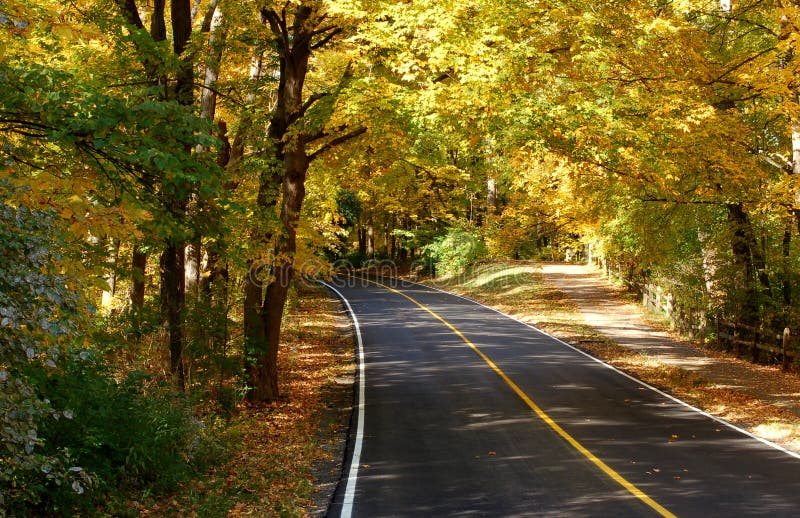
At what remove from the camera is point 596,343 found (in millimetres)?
25484

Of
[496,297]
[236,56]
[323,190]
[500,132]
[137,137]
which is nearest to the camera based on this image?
[137,137]

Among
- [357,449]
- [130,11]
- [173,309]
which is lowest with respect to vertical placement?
[357,449]

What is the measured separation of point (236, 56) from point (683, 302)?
66.3ft

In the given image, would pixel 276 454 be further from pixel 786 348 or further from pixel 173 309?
pixel 786 348

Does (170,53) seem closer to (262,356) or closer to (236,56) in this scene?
(236,56)

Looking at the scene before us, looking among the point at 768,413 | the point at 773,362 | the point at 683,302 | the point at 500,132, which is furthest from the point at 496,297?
the point at 500,132

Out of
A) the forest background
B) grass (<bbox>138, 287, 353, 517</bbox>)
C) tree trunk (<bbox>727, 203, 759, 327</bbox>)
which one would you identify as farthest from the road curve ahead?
tree trunk (<bbox>727, 203, 759, 327</bbox>)

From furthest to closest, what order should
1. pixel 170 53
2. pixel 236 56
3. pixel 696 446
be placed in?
pixel 236 56 → pixel 696 446 → pixel 170 53

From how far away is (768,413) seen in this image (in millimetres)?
15664

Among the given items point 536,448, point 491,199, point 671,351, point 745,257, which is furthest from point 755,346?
point 491,199

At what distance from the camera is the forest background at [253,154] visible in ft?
21.2

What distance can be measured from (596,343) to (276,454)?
1626 cm

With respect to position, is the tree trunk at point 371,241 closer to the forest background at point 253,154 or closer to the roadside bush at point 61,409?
the forest background at point 253,154

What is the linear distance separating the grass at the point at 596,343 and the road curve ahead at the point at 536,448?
0.77m
